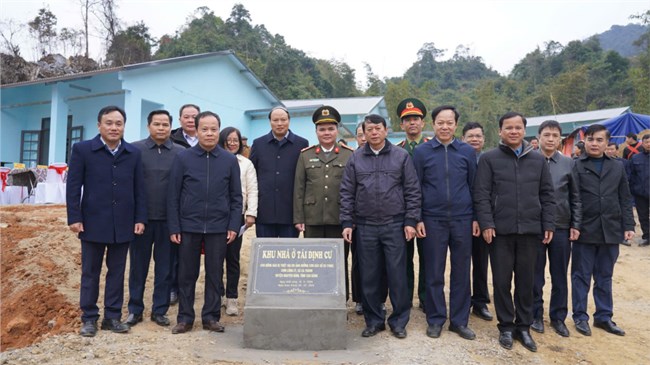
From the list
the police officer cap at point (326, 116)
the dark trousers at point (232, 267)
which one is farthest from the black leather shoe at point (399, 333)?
the police officer cap at point (326, 116)

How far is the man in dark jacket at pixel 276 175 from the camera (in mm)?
4859

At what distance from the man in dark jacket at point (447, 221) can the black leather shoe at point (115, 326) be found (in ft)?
9.06

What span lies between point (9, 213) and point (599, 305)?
378 inches

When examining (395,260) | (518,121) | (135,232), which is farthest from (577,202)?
(135,232)

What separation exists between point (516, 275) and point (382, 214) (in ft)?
4.38

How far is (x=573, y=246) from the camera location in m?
4.91

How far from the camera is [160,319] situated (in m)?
4.54

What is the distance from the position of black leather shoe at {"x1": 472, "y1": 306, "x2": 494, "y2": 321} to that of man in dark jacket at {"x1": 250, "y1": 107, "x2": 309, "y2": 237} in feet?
A: 6.91

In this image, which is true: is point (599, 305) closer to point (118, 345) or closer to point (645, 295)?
point (645, 295)

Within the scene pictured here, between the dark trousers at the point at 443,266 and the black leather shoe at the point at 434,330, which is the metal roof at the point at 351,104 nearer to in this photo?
the dark trousers at the point at 443,266

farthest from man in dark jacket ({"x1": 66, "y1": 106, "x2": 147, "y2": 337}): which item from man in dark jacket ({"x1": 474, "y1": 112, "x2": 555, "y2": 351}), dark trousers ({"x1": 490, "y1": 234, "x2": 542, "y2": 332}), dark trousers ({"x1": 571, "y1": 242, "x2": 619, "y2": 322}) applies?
dark trousers ({"x1": 571, "y1": 242, "x2": 619, "y2": 322})

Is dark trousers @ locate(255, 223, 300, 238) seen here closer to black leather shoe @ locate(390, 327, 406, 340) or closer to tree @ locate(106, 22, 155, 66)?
black leather shoe @ locate(390, 327, 406, 340)

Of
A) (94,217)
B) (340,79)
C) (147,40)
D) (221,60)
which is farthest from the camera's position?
(340,79)

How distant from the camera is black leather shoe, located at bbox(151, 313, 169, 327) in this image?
14.8 ft
